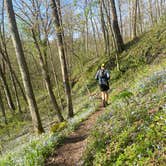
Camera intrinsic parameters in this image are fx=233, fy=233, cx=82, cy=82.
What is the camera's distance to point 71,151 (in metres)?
7.90

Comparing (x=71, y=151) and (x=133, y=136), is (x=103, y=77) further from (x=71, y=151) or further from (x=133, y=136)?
(x=133, y=136)

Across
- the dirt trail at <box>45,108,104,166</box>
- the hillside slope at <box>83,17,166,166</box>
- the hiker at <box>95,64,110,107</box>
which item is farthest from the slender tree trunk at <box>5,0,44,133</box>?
the hiker at <box>95,64,110,107</box>

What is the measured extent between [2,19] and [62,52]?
47.4 feet

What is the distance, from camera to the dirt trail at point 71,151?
719 centimetres

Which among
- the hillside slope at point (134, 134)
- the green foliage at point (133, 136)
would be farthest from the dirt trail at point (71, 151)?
the green foliage at point (133, 136)

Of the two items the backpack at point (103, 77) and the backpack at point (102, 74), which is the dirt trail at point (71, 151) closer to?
the backpack at point (103, 77)

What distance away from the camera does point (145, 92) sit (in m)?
8.78

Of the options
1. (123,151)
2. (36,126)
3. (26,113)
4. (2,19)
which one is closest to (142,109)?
(123,151)

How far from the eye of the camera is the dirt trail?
23.6 ft

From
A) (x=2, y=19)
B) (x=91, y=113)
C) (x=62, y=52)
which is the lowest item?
(x=91, y=113)

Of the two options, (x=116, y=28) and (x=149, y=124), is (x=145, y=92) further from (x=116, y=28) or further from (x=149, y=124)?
(x=116, y=28)

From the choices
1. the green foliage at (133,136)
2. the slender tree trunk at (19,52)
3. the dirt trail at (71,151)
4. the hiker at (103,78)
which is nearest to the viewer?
the green foliage at (133,136)

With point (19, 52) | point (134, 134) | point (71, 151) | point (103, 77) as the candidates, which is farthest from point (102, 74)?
point (134, 134)

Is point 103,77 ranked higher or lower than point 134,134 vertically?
higher
